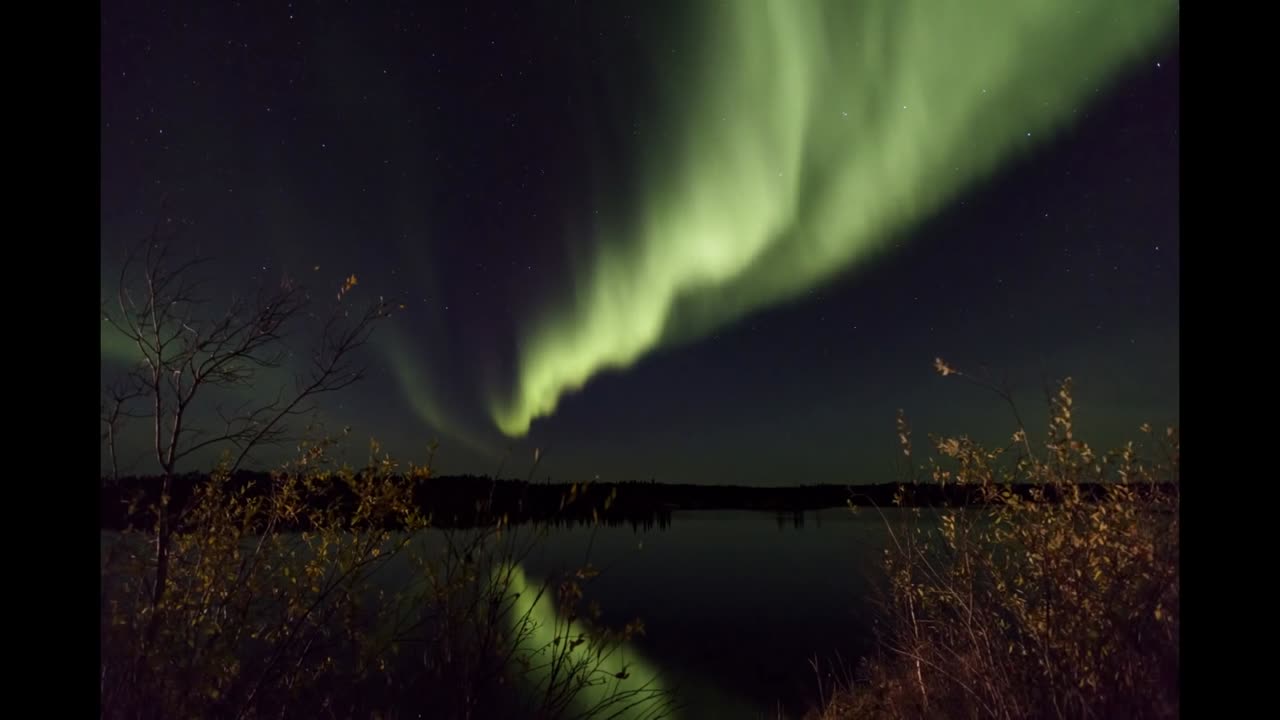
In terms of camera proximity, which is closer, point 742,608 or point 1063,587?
point 1063,587

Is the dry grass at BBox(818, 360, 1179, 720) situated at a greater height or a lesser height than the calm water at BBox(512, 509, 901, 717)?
greater

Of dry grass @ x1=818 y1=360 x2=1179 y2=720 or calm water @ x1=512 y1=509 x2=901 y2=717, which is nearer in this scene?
dry grass @ x1=818 y1=360 x2=1179 y2=720

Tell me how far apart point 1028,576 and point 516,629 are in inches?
178

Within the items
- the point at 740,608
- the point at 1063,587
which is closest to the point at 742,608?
the point at 740,608

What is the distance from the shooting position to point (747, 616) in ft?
87.3

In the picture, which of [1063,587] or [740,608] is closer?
[1063,587]

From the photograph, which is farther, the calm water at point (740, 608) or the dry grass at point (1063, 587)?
the calm water at point (740, 608)

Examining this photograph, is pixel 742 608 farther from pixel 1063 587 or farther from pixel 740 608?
pixel 1063 587

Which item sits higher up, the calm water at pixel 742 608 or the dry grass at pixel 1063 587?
the dry grass at pixel 1063 587

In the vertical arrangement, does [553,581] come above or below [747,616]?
above

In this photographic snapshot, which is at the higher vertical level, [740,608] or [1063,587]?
[1063,587]

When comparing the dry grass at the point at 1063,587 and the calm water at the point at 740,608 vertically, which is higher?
the dry grass at the point at 1063,587
